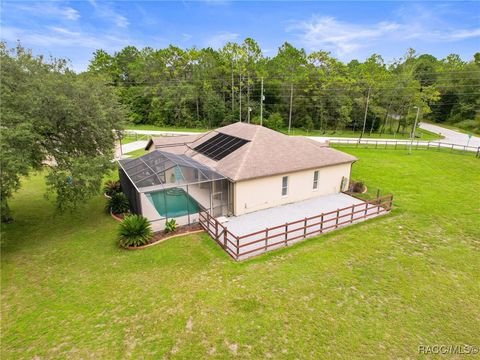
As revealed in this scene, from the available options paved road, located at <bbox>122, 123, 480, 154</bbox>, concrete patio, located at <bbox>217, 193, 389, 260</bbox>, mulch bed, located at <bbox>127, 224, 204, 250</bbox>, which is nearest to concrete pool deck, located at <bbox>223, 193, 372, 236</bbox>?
concrete patio, located at <bbox>217, 193, 389, 260</bbox>

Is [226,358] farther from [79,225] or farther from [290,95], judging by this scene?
[290,95]

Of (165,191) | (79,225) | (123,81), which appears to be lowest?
(79,225)

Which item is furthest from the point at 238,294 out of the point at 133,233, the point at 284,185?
the point at 284,185

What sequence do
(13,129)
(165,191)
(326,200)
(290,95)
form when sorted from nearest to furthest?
(13,129) → (165,191) → (326,200) → (290,95)

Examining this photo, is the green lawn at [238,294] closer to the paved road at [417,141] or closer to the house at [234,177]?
the house at [234,177]

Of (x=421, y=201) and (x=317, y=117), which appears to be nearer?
(x=421, y=201)

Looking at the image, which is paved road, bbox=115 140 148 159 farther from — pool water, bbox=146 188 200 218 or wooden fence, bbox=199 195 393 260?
wooden fence, bbox=199 195 393 260

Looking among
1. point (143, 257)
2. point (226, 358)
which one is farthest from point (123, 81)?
point (226, 358)
